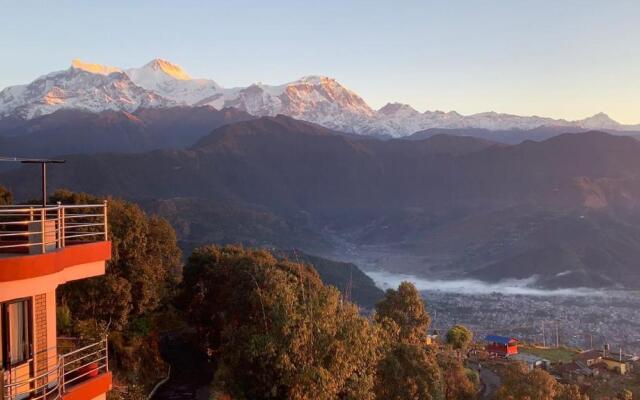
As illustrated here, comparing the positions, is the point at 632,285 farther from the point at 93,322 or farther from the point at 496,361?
the point at 93,322

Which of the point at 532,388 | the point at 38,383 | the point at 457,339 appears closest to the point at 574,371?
the point at 457,339

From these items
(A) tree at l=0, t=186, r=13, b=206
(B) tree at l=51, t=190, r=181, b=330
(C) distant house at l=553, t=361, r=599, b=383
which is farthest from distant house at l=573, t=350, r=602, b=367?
(A) tree at l=0, t=186, r=13, b=206

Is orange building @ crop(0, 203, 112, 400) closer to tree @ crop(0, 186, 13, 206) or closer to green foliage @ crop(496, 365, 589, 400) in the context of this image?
green foliage @ crop(496, 365, 589, 400)

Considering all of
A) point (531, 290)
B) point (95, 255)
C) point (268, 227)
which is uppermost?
point (95, 255)

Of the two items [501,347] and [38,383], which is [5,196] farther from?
[501,347]

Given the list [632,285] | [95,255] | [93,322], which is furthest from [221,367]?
[632,285]
